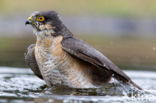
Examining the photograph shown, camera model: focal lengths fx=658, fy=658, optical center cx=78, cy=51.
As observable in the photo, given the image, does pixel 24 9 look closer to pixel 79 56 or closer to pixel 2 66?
pixel 2 66

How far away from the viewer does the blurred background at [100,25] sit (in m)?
19.2

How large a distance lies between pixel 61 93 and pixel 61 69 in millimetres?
427

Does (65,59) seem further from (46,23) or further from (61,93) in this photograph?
(46,23)

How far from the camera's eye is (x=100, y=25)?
2709cm

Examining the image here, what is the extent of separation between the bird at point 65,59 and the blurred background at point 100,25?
5.33 m

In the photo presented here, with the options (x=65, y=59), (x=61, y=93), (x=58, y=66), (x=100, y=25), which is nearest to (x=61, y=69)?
(x=58, y=66)

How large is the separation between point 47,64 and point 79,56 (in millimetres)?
572

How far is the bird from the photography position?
37.0ft

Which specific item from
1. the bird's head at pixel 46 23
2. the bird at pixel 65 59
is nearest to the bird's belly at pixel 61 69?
the bird at pixel 65 59

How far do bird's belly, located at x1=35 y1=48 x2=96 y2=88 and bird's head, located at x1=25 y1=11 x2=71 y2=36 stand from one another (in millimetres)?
372

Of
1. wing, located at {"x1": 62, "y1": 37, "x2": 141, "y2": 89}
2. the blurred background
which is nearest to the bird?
wing, located at {"x1": 62, "y1": 37, "x2": 141, "y2": 89}

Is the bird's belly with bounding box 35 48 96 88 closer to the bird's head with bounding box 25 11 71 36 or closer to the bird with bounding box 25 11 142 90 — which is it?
the bird with bounding box 25 11 142 90

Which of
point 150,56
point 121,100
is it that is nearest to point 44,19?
point 121,100

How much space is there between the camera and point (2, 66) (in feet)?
48.5
